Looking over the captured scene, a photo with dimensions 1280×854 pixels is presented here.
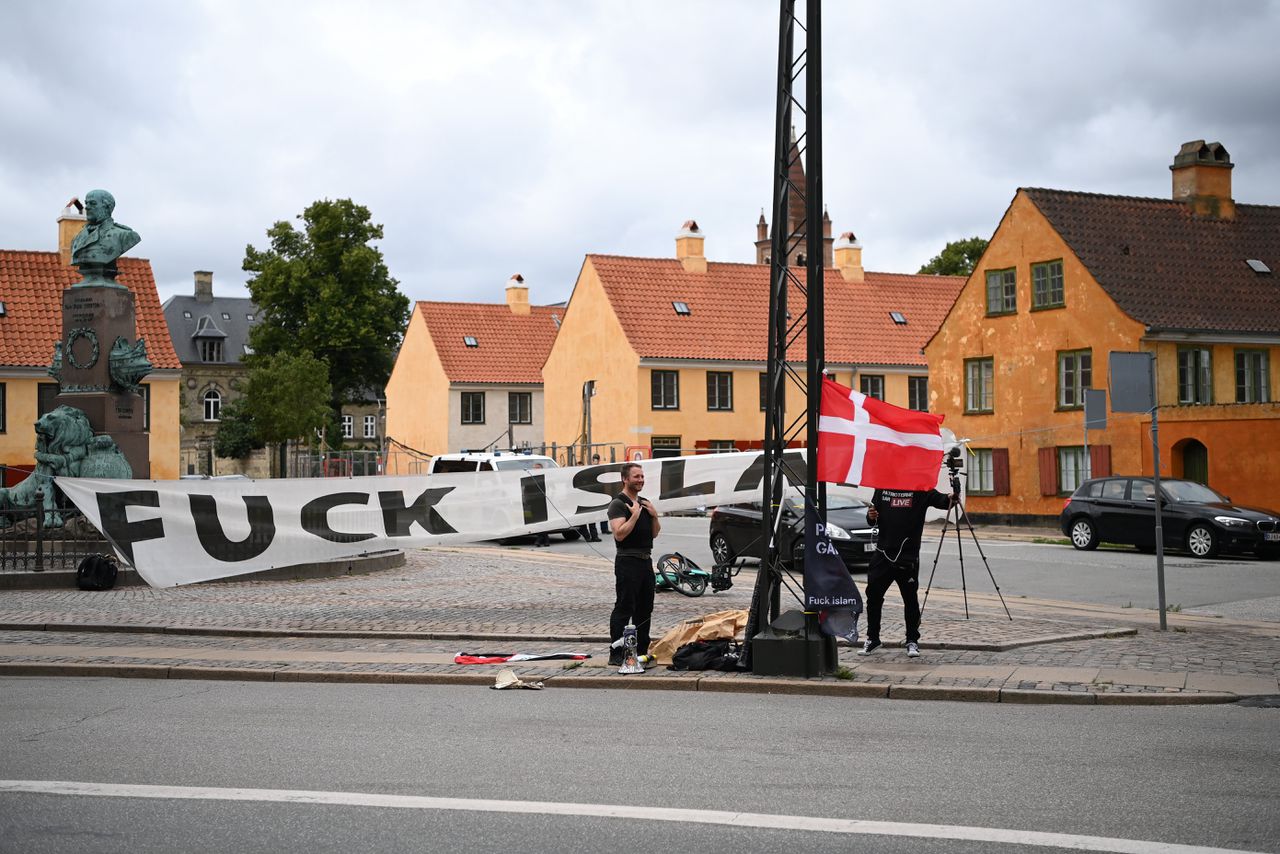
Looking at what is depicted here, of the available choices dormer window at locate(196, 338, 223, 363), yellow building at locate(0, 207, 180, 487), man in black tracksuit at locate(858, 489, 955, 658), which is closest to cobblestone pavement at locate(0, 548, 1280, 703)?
man in black tracksuit at locate(858, 489, 955, 658)

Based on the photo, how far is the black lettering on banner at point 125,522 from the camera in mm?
17641

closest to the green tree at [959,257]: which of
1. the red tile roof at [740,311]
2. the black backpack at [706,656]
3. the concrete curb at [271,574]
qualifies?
the red tile roof at [740,311]

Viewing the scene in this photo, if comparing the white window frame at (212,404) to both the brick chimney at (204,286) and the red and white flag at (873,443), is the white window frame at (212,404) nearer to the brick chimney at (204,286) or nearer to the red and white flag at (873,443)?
the brick chimney at (204,286)

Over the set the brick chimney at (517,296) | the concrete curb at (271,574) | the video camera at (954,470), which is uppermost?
Result: the brick chimney at (517,296)

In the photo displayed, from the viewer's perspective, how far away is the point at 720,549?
2538 cm

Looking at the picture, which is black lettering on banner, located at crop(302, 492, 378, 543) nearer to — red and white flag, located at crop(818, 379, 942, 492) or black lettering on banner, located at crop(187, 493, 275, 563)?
black lettering on banner, located at crop(187, 493, 275, 563)

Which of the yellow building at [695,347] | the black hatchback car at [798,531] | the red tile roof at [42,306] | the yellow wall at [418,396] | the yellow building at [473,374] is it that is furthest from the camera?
the yellow wall at [418,396]

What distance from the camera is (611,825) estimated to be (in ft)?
22.1

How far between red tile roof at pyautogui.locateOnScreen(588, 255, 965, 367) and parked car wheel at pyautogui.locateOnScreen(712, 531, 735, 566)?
2847cm

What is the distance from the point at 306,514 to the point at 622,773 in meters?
10.9

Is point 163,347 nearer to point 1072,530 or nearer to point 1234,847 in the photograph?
point 1072,530

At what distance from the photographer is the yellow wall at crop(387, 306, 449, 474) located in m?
64.5

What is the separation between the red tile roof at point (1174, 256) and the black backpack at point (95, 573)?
92.2ft

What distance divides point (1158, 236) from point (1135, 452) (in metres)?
8.24
